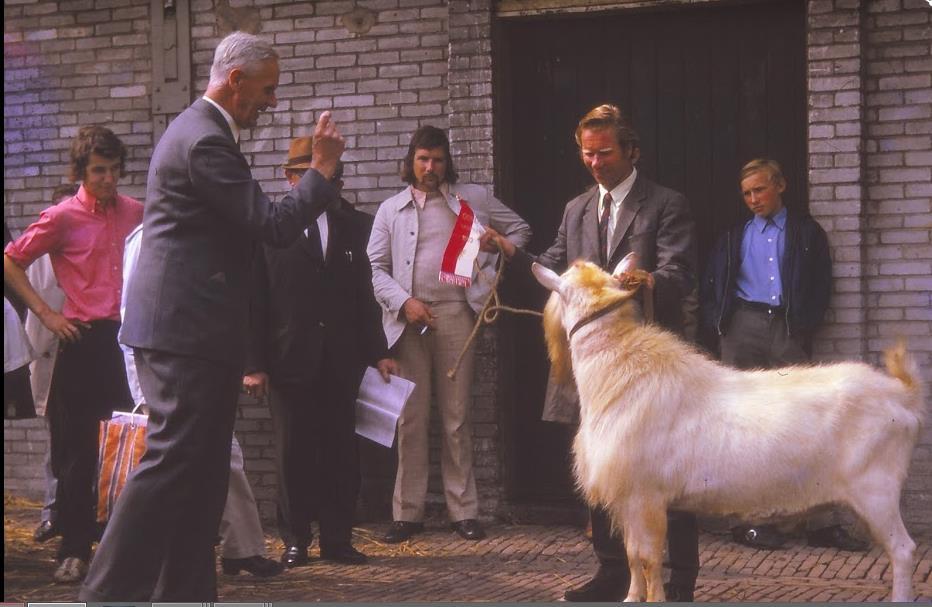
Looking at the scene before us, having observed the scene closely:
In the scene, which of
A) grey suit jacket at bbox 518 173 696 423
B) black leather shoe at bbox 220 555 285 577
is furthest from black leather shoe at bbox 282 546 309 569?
grey suit jacket at bbox 518 173 696 423

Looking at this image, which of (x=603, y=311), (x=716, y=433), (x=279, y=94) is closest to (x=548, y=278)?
(x=603, y=311)

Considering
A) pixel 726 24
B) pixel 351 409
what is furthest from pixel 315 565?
pixel 726 24

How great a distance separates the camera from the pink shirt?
24.5 feet

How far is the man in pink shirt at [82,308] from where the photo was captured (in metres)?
7.43

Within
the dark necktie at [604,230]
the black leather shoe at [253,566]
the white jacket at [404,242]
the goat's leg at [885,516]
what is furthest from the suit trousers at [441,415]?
the goat's leg at [885,516]

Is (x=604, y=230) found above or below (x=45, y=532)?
above

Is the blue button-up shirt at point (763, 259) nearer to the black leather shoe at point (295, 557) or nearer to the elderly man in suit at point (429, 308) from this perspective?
→ the elderly man in suit at point (429, 308)

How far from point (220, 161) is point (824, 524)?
446 cm

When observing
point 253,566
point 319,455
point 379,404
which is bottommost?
point 253,566

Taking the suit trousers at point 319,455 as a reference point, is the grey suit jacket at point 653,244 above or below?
above

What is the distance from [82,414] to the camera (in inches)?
295

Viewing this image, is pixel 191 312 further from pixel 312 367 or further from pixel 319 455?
pixel 319 455

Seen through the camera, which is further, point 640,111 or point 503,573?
point 640,111

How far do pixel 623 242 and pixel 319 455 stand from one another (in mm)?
2439
